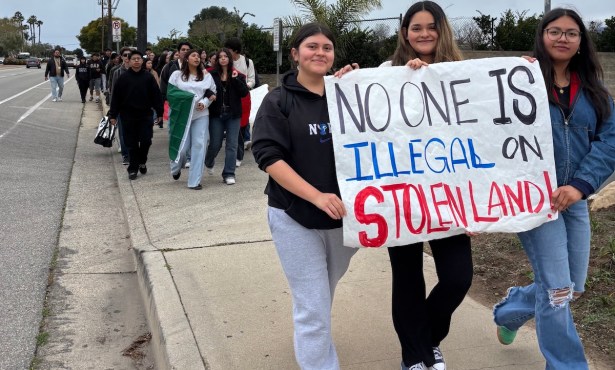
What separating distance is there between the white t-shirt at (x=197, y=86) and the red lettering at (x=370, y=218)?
5.59 m

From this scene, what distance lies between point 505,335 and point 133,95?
676cm

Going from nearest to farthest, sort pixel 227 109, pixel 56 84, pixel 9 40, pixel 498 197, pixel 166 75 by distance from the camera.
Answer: pixel 498 197 < pixel 227 109 < pixel 166 75 < pixel 56 84 < pixel 9 40

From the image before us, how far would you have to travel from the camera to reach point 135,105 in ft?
30.6

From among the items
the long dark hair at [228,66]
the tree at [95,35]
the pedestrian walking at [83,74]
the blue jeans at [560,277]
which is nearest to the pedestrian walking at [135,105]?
the long dark hair at [228,66]

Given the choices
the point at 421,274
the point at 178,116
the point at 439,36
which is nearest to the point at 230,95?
the point at 178,116

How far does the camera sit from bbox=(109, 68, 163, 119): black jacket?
30.6 feet

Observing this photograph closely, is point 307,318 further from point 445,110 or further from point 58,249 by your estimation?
point 58,249

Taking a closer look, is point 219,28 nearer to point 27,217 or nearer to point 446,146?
point 27,217

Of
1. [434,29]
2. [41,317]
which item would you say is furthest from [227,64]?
[434,29]

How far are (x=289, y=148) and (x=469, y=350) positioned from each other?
1615 millimetres

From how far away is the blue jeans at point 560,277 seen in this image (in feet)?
10.3

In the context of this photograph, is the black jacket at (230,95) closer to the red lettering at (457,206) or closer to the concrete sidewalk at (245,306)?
the concrete sidewalk at (245,306)

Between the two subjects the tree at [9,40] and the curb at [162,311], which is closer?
the curb at [162,311]

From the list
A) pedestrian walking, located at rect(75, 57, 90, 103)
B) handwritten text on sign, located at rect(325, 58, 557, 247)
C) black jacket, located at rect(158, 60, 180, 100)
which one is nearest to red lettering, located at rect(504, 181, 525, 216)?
handwritten text on sign, located at rect(325, 58, 557, 247)
